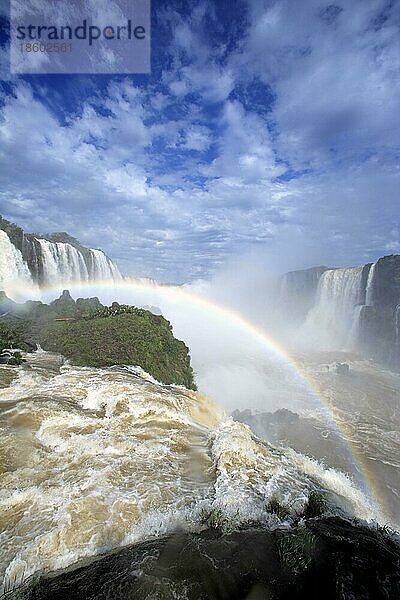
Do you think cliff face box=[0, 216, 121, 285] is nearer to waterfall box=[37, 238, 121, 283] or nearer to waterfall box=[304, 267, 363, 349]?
waterfall box=[37, 238, 121, 283]

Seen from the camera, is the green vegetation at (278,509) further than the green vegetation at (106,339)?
No

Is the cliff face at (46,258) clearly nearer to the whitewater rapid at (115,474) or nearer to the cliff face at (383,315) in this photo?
the whitewater rapid at (115,474)

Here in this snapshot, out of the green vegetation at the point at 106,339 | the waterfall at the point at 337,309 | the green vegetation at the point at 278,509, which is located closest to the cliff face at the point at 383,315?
the waterfall at the point at 337,309

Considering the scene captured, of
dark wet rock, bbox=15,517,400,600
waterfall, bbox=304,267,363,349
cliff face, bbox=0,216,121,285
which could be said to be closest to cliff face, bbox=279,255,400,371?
waterfall, bbox=304,267,363,349

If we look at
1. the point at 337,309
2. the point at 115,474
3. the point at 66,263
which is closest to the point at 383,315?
the point at 337,309

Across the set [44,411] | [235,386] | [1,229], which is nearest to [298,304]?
[235,386]

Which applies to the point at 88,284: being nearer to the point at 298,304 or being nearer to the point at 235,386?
the point at 235,386
